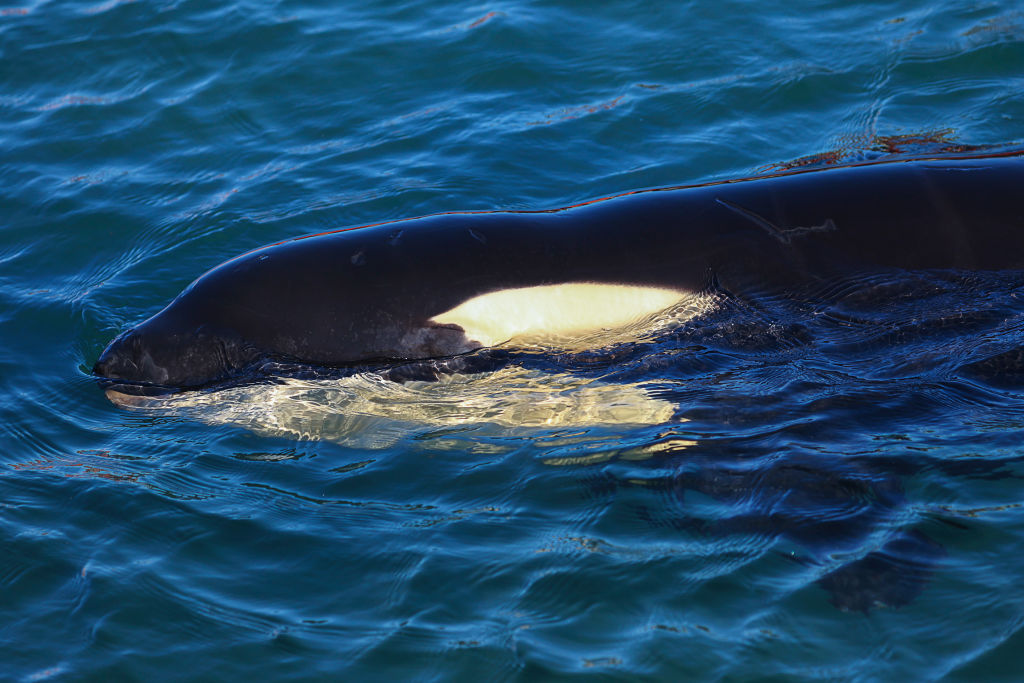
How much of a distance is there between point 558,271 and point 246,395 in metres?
2.01

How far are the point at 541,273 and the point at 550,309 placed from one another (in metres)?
0.22

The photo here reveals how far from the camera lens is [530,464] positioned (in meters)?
6.19

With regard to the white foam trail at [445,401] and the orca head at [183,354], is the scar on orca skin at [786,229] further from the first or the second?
the orca head at [183,354]

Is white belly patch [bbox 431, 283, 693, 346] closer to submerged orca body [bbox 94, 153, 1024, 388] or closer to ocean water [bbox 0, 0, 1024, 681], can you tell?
submerged orca body [bbox 94, 153, 1024, 388]

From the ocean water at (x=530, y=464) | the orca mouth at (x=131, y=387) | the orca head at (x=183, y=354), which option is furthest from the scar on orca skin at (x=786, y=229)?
the orca mouth at (x=131, y=387)

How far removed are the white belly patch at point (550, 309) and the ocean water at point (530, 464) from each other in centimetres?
21

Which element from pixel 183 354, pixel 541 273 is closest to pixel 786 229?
pixel 541 273

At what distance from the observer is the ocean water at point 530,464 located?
196 inches

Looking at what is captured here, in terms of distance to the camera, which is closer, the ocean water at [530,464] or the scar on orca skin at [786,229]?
the ocean water at [530,464]

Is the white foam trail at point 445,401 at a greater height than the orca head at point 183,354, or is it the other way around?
the orca head at point 183,354

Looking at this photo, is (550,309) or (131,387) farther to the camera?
(131,387)

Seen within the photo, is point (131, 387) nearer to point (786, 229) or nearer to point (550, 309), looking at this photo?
point (550, 309)

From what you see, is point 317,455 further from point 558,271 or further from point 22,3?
point 22,3

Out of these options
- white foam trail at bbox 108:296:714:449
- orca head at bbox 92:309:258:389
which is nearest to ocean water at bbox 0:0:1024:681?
white foam trail at bbox 108:296:714:449
